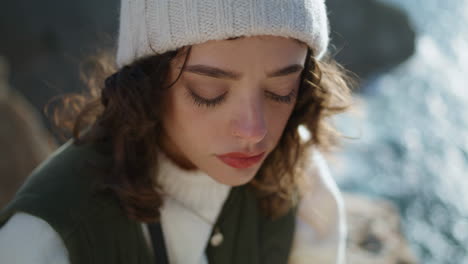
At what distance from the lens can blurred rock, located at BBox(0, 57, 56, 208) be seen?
3.19 meters

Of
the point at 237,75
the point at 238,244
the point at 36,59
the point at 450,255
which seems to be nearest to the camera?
the point at 237,75

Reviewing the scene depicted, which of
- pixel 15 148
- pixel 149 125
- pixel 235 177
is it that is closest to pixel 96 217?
pixel 149 125

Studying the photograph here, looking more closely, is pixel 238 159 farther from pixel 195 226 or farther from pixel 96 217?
pixel 96 217

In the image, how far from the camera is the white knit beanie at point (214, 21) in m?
1.40

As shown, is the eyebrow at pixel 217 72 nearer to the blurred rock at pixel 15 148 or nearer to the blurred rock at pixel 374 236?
the blurred rock at pixel 374 236

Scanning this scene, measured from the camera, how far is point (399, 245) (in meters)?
3.32

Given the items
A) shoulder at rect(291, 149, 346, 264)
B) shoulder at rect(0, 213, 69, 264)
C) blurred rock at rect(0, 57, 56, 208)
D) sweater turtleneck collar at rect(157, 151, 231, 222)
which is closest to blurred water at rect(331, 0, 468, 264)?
shoulder at rect(291, 149, 346, 264)

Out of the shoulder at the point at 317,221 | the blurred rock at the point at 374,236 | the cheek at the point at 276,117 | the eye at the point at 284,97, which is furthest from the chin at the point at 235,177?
the blurred rock at the point at 374,236

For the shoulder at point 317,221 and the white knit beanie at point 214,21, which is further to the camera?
the shoulder at point 317,221

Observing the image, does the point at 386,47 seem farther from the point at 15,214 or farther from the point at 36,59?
the point at 15,214

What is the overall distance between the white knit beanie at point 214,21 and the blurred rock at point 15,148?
199cm

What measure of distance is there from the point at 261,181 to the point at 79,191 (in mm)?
709

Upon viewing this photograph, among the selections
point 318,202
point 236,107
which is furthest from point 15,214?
point 318,202

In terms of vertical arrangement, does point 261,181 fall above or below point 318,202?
above
